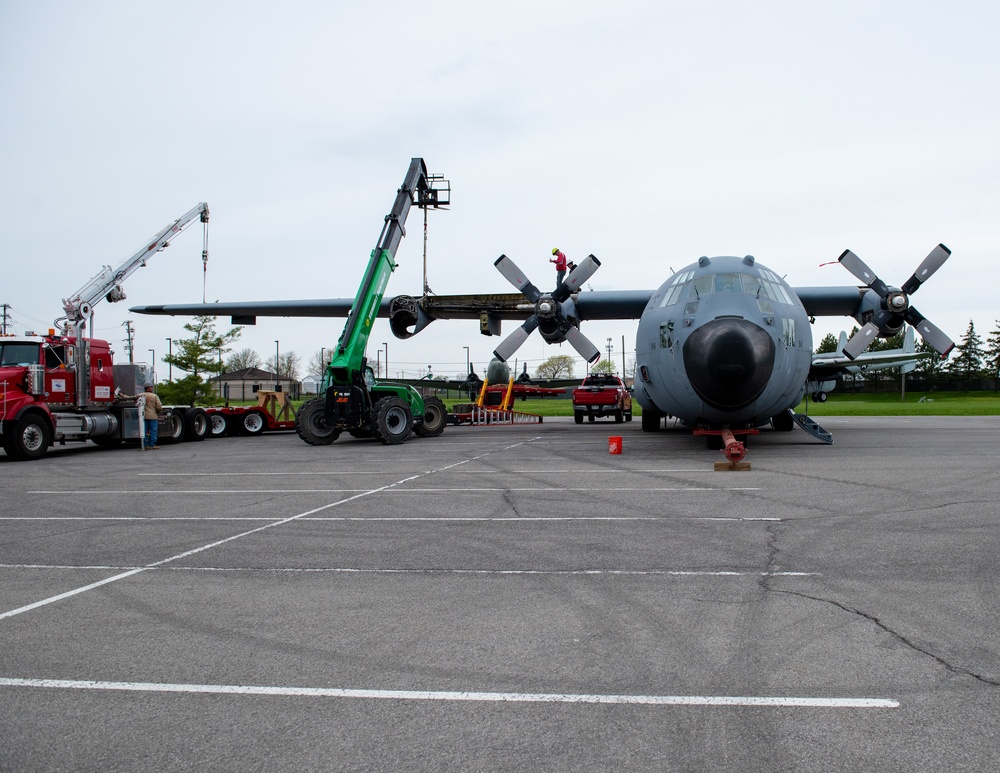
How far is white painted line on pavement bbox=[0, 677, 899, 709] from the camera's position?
3553 millimetres

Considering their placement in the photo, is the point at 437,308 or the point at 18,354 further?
the point at 437,308

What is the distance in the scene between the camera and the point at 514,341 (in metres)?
22.3

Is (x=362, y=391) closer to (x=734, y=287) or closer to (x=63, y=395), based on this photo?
(x=63, y=395)

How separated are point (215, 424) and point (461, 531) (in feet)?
65.0

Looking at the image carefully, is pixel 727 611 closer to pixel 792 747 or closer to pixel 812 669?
pixel 812 669

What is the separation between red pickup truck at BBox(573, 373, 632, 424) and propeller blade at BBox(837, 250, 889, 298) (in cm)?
1189

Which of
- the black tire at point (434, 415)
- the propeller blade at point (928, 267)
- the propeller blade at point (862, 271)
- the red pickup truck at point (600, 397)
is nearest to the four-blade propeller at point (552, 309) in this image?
the black tire at point (434, 415)

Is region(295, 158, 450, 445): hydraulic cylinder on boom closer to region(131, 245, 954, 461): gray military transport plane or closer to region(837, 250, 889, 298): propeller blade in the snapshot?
region(131, 245, 954, 461): gray military transport plane

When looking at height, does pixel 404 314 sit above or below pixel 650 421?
above

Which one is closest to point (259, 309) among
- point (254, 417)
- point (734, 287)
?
point (254, 417)

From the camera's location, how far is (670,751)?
3125mm

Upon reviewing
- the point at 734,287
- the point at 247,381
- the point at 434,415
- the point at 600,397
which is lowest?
the point at 434,415

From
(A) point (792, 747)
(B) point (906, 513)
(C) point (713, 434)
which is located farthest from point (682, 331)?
(A) point (792, 747)

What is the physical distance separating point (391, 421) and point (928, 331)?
1409cm
